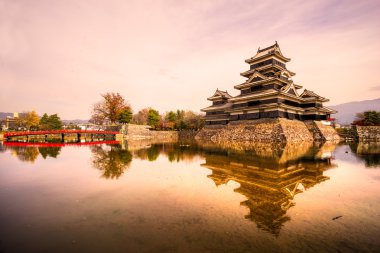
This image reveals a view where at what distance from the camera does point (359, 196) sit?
628cm

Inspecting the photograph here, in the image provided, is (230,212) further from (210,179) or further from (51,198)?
(51,198)

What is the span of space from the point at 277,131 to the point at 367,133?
857 inches

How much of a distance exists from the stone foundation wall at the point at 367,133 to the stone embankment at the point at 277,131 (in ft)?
16.4

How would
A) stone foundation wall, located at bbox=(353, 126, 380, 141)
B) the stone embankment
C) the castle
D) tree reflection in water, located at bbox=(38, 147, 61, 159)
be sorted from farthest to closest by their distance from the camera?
1. stone foundation wall, located at bbox=(353, 126, 380, 141)
2. the castle
3. the stone embankment
4. tree reflection in water, located at bbox=(38, 147, 61, 159)

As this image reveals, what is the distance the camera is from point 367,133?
37.1 m

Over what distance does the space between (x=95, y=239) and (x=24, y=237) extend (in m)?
1.36

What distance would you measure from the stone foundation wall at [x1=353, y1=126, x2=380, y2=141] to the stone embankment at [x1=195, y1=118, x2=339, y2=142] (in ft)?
16.4

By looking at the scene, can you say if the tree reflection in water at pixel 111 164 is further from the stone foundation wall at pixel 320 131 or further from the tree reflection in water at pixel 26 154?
the stone foundation wall at pixel 320 131

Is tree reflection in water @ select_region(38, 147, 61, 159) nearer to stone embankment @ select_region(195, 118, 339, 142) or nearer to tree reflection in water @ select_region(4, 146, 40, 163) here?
tree reflection in water @ select_region(4, 146, 40, 163)

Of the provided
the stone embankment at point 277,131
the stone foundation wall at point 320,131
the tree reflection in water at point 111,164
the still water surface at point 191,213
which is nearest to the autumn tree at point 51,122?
the stone embankment at point 277,131

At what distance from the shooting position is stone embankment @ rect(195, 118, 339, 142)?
29297 mm

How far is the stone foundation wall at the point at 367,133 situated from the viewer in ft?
120

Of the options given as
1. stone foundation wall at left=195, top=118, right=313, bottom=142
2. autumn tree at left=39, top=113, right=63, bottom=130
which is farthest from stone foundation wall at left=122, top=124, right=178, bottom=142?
autumn tree at left=39, top=113, right=63, bottom=130

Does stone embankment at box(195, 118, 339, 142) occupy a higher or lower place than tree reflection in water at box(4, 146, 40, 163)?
higher
